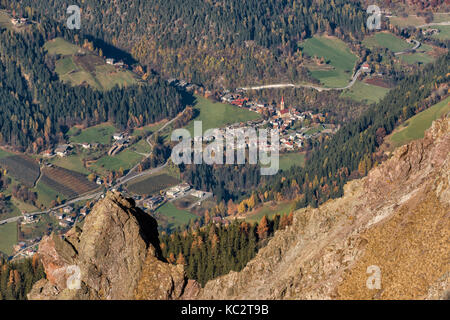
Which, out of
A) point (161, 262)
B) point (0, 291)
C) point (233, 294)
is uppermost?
point (161, 262)

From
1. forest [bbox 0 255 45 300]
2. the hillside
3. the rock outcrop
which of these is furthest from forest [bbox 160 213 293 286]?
the rock outcrop

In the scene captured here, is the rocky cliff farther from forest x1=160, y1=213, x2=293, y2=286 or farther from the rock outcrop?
forest x1=160, y1=213, x2=293, y2=286

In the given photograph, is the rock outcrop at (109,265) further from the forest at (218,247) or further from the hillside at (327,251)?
the forest at (218,247)

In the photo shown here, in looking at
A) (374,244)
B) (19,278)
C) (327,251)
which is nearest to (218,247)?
(19,278)
